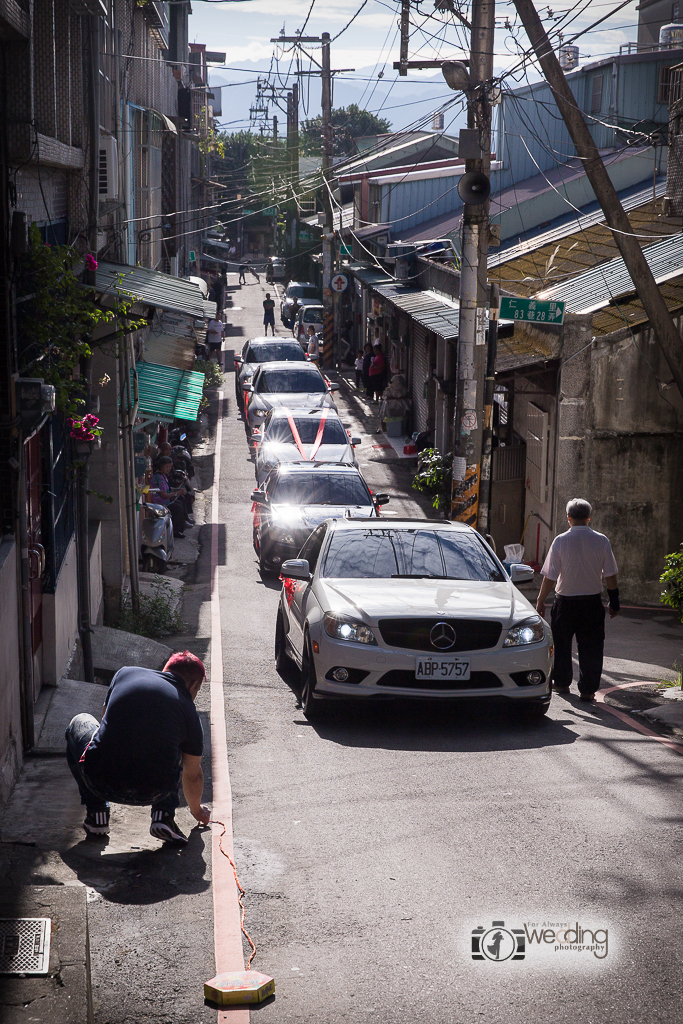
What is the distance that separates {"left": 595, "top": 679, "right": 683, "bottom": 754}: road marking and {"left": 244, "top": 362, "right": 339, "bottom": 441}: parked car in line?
53.4 ft

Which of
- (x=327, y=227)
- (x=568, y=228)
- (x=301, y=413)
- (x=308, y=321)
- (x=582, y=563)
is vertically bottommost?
(x=582, y=563)

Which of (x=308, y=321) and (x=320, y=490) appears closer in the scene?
(x=320, y=490)

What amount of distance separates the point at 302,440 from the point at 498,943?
56.9 feet

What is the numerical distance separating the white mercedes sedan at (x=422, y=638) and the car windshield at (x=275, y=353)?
83.4 feet

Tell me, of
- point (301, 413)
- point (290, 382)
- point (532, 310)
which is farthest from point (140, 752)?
point (290, 382)

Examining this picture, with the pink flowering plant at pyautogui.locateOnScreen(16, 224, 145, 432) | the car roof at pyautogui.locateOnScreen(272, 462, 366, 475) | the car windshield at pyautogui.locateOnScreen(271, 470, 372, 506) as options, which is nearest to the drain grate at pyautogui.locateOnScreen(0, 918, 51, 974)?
the pink flowering plant at pyautogui.locateOnScreen(16, 224, 145, 432)

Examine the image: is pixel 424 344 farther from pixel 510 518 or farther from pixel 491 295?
pixel 491 295

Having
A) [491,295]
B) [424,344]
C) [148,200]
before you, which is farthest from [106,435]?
[424,344]

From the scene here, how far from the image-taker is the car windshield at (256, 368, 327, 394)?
93.2 ft

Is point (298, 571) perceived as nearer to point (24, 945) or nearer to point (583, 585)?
point (583, 585)

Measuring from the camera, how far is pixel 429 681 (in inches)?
328

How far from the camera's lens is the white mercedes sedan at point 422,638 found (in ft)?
27.4

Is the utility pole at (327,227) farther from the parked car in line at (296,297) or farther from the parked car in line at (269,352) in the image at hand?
the parked car in line at (296,297)

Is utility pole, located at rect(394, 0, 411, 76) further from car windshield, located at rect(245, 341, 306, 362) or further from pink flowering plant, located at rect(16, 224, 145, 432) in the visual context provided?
car windshield, located at rect(245, 341, 306, 362)
